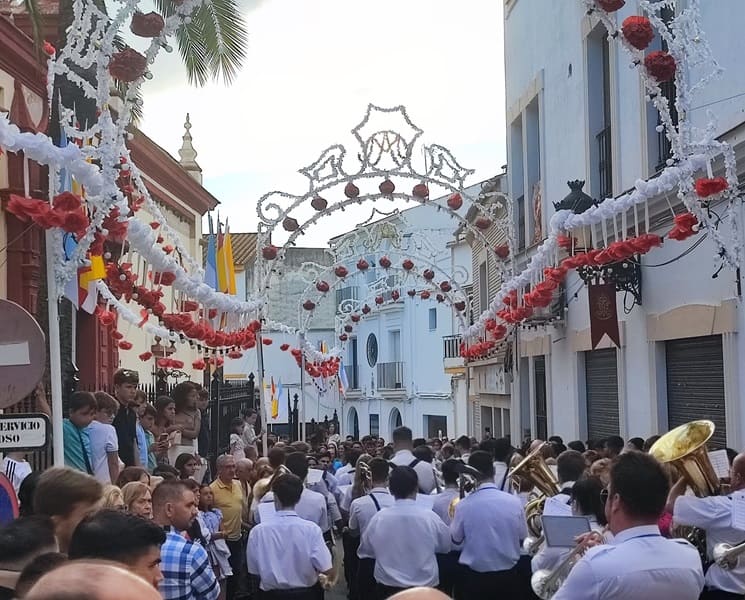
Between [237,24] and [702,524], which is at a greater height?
[237,24]

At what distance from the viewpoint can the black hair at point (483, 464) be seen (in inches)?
339

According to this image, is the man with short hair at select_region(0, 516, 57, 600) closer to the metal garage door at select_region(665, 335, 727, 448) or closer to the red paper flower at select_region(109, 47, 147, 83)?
the red paper flower at select_region(109, 47, 147, 83)

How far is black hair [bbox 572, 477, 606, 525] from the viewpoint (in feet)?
21.5

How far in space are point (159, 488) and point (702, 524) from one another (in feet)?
10.2

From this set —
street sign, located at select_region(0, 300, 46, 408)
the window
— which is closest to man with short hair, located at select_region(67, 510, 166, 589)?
street sign, located at select_region(0, 300, 46, 408)

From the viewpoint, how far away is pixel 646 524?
4.76 m

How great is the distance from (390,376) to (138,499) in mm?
45527

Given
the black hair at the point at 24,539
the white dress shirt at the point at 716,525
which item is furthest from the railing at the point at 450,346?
the black hair at the point at 24,539

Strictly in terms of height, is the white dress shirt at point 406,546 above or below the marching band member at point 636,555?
below

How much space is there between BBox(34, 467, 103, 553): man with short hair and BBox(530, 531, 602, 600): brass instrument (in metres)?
2.34

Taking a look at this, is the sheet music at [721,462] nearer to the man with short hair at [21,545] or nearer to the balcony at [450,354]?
the man with short hair at [21,545]

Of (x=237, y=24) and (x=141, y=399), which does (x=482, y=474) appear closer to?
(x=141, y=399)

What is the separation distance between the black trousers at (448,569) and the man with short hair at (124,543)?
16.9 ft

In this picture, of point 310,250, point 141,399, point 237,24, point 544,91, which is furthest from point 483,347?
point 310,250
